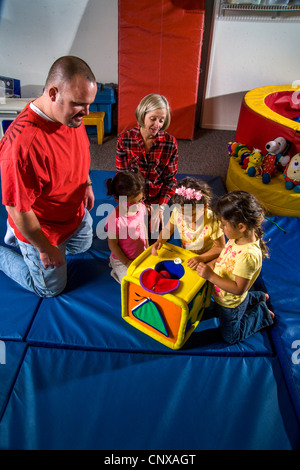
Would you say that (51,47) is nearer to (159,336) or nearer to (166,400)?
(159,336)

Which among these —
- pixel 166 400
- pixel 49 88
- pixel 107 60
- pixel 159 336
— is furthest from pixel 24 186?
pixel 107 60

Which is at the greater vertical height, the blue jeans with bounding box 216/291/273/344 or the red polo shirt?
the red polo shirt

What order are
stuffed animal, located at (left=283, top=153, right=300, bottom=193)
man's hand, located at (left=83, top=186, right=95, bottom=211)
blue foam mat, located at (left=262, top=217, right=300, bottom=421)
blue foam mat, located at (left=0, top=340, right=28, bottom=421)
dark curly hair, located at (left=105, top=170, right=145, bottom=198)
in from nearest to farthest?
1. blue foam mat, located at (left=0, top=340, right=28, bottom=421)
2. blue foam mat, located at (left=262, top=217, right=300, bottom=421)
3. dark curly hair, located at (left=105, top=170, right=145, bottom=198)
4. man's hand, located at (left=83, top=186, right=95, bottom=211)
5. stuffed animal, located at (left=283, top=153, right=300, bottom=193)

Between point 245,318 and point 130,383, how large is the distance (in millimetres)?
682

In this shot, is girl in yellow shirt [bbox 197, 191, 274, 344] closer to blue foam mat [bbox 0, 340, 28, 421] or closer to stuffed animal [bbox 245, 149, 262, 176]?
blue foam mat [bbox 0, 340, 28, 421]

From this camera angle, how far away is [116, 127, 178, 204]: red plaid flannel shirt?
2.22 meters

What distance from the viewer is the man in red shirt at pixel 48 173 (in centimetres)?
141

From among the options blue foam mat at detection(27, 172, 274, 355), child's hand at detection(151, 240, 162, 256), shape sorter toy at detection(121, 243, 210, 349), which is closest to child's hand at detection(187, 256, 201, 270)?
shape sorter toy at detection(121, 243, 210, 349)

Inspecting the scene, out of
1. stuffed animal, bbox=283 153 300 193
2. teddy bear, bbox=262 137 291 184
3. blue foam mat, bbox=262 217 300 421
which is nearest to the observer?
blue foam mat, bbox=262 217 300 421

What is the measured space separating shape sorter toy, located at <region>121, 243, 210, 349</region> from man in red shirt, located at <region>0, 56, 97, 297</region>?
457 millimetres

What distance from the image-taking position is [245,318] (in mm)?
1680

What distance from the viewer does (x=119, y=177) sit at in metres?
1.73

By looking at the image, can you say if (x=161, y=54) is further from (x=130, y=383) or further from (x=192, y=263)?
(x=130, y=383)

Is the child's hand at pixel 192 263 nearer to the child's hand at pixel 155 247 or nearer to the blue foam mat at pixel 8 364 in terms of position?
the child's hand at pixel 155 247
